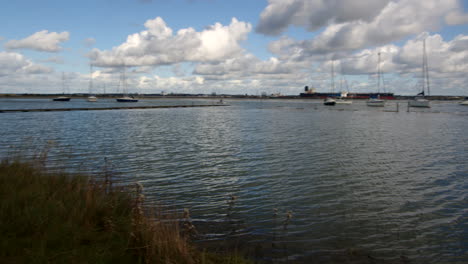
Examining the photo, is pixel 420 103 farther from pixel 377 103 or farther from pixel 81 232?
pixel 81 232

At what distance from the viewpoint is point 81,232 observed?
755 cm

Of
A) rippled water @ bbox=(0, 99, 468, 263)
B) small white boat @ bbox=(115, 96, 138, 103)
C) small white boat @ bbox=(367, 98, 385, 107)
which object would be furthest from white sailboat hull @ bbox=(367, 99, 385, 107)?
small white boat @ bbox=(115, 96, 138, 103)

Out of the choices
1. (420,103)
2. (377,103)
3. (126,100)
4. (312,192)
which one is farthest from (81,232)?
(126,100)

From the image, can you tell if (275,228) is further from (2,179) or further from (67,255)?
(2,179)

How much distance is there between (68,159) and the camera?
2105 centimetres

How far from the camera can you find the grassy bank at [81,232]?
6.51 metres

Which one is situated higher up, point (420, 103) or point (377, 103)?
point (377, 103)

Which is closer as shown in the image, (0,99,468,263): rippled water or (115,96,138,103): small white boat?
(0,99,468,263): rippled water

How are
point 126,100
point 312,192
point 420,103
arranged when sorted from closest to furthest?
point 312,192 < point 420,103 < point 126,100

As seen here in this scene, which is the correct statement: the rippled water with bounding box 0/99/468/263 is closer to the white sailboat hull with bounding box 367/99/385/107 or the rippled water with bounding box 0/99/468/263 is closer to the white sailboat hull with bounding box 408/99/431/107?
the white sailboat hull with bounding box 408/99/431/107

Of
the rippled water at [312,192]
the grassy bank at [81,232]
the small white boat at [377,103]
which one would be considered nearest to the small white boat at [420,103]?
the small white boat at [377,103]

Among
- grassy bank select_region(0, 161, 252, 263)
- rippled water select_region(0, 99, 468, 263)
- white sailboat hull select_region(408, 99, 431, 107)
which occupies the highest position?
white sailboat hull select_region(408, 99, 431, 107)

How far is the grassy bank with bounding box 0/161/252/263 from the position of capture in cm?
651

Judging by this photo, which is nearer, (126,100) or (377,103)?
(377,103)
